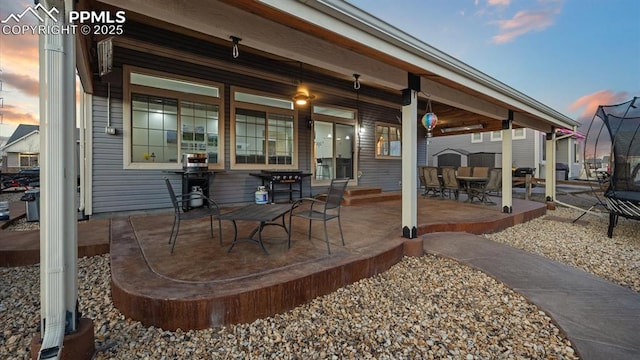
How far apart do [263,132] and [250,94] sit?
93cm

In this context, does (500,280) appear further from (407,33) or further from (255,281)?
(407,33)

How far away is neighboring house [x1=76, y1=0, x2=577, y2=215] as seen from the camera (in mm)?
2473

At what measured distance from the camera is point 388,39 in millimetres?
2768

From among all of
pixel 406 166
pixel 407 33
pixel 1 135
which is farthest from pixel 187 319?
pixel 1 135

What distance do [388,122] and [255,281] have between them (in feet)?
26.6

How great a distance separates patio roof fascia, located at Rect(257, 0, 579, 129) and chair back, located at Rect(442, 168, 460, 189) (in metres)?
Result: 2.80

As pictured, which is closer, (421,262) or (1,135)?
(421,262)

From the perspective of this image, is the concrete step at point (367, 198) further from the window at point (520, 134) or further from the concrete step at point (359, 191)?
the window at point (520, 134)

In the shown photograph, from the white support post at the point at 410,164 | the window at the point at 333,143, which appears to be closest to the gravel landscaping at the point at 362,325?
the white support post at the point at 410,164

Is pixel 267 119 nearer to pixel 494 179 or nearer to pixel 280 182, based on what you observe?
pixel 280 182

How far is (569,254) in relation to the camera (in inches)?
151

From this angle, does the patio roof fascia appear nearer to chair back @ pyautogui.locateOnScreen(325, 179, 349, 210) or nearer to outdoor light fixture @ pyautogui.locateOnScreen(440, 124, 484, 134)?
chair back @ pyautogui.locateOnScreen(325, 179, 349, 210)

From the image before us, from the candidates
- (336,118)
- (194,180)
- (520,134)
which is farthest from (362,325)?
(520,134)

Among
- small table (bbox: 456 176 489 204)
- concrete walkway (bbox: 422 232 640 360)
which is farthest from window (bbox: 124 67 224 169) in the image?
small table (bbox: 456 176 489 204)
